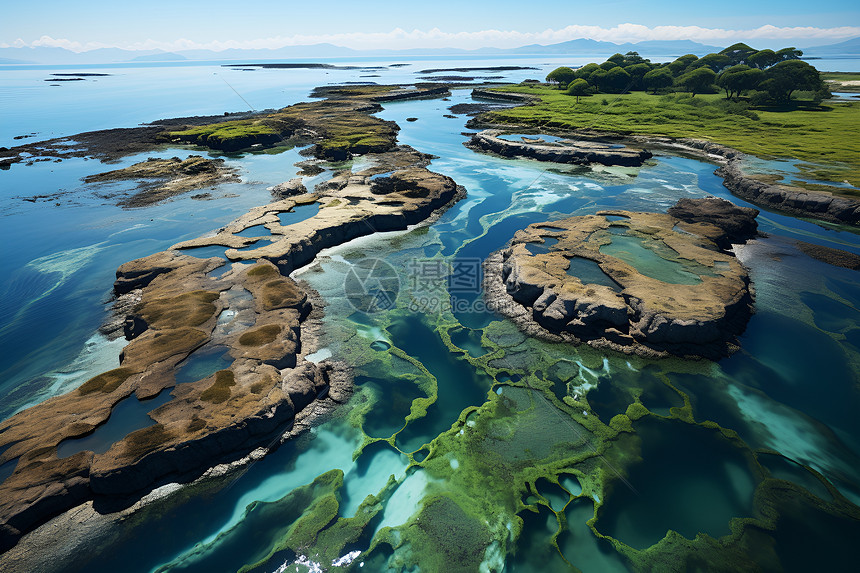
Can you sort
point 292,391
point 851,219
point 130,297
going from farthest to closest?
1. point 851,219
2. point 130,297
3. point 292,391

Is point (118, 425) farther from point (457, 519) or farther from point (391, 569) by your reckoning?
point (457, 519)

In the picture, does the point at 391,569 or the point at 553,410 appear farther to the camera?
the point at 553,410

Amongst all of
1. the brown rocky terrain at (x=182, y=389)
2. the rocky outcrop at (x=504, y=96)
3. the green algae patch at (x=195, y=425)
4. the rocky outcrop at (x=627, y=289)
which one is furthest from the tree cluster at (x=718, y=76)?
the green algae patch at (x=195, y=425)

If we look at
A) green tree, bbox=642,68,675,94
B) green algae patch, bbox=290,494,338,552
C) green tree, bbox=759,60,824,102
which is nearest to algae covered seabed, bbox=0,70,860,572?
green algae patch, bbox=290,494,338,552

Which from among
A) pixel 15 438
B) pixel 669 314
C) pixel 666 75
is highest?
pixel 666 75

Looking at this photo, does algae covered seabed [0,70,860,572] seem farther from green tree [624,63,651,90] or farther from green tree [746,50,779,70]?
green tree [624,63,651,90]

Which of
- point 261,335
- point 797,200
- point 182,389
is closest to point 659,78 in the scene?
point 797,200

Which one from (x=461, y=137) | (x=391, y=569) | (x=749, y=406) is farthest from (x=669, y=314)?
(x=461, y=137)
